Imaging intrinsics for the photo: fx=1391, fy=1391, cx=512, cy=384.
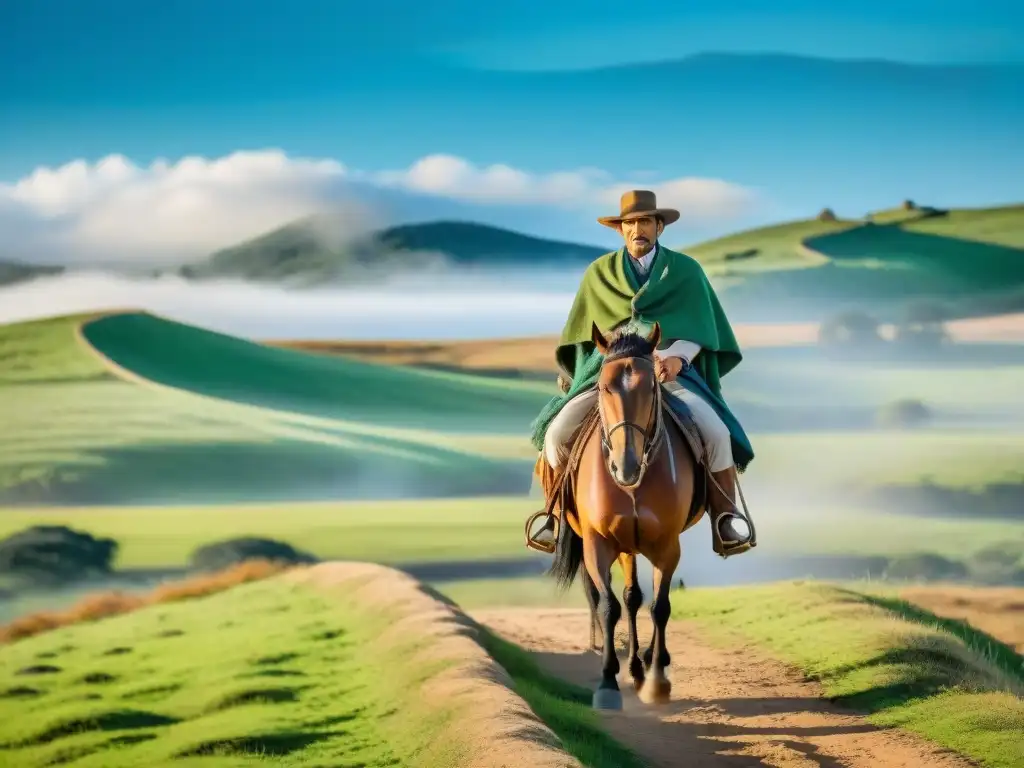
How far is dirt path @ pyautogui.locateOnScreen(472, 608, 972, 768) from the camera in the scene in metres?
10.2

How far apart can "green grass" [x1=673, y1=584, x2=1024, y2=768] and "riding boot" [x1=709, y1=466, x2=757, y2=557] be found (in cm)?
219

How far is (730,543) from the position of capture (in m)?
10.3

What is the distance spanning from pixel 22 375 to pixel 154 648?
1411 cm

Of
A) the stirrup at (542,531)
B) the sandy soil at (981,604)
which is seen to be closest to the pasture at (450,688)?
the stirrup at (542,531)

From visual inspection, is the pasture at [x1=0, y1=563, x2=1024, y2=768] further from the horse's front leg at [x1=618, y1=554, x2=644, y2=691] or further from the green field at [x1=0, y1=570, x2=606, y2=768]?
the horse's front leg at [x1=618, y1=554, x2=644, y2=691]

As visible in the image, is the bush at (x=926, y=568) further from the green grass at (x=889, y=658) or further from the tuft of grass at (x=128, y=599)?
the tuft of grass at (x=128, y=599)

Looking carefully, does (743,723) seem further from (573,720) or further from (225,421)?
(225,421)

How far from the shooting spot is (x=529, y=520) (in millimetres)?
10930

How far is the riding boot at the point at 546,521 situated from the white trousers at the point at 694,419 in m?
0.22

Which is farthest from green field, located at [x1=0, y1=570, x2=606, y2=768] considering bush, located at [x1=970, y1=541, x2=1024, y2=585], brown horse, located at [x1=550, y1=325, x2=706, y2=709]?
bush, located at [x1=970, y1=541, x2=1024, y2=585]

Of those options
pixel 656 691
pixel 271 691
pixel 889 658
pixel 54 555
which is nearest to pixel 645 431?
pixel 656 691

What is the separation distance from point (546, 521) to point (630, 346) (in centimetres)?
221

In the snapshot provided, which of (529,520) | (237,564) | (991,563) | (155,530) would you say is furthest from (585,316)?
(991,563)

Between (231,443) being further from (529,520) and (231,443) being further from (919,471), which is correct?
(529,520)
